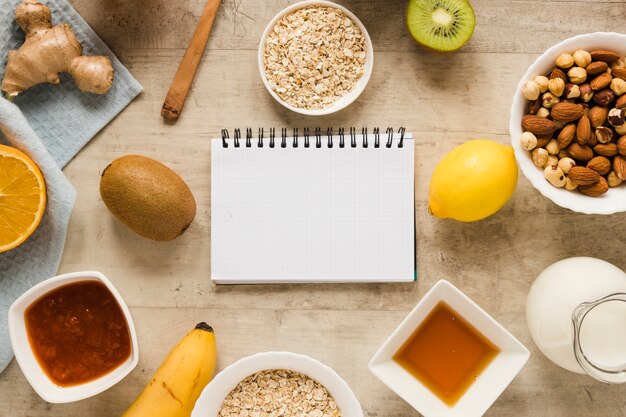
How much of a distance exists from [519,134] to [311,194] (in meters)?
0.33

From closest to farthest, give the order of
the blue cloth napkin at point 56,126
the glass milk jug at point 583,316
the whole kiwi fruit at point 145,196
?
the glass milk jug at point 583,316 < the whole kiwi fruit at point 145,196 < the blue cloth napkin at point 56,126

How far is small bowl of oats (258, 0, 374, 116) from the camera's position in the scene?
101 cm

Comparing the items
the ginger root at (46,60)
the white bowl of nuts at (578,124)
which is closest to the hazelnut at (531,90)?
the white bowl of nuts at (578,124)

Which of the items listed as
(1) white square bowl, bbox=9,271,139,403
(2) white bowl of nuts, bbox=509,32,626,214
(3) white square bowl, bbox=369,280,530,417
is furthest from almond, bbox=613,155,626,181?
(1) white square bowl, bbox=9,271,139,403

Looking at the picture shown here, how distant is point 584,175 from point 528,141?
89mm

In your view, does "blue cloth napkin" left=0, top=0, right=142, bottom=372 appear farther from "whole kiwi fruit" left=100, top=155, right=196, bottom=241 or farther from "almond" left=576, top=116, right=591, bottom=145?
"almond" left=576, top=116, right=591, bottom=145

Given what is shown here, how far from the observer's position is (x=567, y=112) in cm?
89

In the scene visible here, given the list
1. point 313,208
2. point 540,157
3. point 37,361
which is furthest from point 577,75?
point 37,361

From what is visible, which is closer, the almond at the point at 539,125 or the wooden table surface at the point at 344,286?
the almond at the point at 539,125

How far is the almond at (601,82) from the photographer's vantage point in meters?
0.89

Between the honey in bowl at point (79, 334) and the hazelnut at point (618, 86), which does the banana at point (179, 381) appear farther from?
the hazelnut at point (618, 86)

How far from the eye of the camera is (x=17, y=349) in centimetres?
95

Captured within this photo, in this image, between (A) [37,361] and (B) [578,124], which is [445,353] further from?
→ (A) [37,361]

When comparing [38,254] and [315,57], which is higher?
[315,57]
